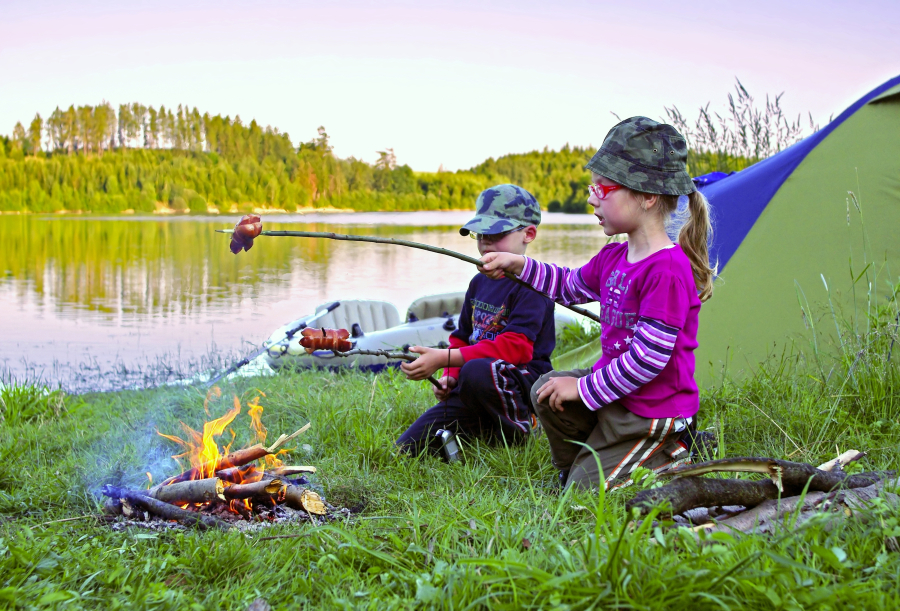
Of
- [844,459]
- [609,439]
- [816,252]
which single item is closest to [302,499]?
[609,439]

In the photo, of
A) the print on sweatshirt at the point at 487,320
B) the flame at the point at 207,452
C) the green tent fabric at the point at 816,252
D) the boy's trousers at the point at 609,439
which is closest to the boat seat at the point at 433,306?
the green tent fabric at the point at 816,252

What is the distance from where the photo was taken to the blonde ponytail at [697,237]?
2551 mm

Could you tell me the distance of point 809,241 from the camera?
3990 millimetres

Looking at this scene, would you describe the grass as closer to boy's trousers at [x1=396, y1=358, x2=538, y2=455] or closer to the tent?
boy's trousers at [x1=396, y1=358, x2=538, y2=455]

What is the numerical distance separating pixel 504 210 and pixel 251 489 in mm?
1685

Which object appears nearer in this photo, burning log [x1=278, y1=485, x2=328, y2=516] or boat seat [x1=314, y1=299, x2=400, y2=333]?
burning log [x1=278, y1=485, x2=328, y2=516]

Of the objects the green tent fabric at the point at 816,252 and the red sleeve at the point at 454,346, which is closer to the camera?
the red sleeve at the point at 454,346

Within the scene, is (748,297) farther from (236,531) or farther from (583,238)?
(583,238)

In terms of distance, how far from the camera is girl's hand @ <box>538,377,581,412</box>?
2482 mm

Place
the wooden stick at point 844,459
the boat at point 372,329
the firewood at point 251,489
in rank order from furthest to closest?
1. the boat at point 372,329
2. the firewood at point 251,489
3. the wooden stick at point 844,459

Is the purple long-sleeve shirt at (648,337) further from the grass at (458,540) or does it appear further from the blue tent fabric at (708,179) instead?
the blue tent fabric at (708,179)

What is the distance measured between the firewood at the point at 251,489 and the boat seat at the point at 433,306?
512 centimetres

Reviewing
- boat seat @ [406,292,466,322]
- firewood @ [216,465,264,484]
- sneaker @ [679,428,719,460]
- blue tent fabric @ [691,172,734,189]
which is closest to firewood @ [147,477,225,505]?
firewood @ [216,465,264,484]

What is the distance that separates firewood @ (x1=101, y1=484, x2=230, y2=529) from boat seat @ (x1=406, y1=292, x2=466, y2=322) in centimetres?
521
